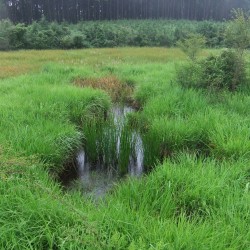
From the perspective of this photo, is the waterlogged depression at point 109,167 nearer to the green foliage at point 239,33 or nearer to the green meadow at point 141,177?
the green meadow at point 141,177

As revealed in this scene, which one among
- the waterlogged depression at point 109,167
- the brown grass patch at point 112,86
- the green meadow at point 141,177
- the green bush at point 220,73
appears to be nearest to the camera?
the green meadow at point 141,177

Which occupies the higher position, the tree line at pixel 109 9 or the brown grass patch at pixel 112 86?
the tree line at pixel 109 9

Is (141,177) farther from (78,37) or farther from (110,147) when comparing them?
(78,37)

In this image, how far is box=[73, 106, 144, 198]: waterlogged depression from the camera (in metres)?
4.95

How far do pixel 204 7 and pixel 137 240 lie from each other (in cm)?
7298

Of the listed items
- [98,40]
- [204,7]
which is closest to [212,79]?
[98,40]

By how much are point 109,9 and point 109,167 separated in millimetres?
61383

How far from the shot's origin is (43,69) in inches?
486

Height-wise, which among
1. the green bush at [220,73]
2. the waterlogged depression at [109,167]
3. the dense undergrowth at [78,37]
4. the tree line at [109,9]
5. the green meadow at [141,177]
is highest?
the tree line at [109,9]

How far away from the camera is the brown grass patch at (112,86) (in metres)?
9.27

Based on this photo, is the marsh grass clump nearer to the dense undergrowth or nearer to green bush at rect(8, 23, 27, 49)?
the dense undergrowth

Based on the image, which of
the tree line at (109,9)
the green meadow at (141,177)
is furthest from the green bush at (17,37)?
the tree line at (109,9)

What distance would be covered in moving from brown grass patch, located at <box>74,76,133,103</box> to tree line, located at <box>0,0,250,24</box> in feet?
150

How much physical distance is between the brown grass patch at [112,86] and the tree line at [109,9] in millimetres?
45669
